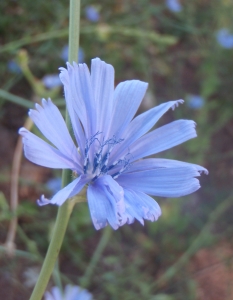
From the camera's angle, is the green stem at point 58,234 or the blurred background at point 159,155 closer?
the green stem at point 58,234

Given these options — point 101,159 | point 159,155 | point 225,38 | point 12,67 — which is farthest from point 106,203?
point 225,38

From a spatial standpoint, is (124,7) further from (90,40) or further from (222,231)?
(222,231)

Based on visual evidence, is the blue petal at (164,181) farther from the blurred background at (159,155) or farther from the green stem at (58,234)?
the blurred background at (159,155)

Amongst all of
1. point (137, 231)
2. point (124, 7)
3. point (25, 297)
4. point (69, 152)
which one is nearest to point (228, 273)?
point (137, 231)

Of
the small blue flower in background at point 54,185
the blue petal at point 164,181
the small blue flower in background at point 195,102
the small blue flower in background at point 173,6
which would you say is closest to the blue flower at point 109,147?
the blue petal at point 164,181

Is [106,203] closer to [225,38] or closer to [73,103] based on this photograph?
[73,103]

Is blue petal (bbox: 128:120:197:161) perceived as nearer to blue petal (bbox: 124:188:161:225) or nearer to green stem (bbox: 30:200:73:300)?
blue petal (bbox: 124:188:161:225)
